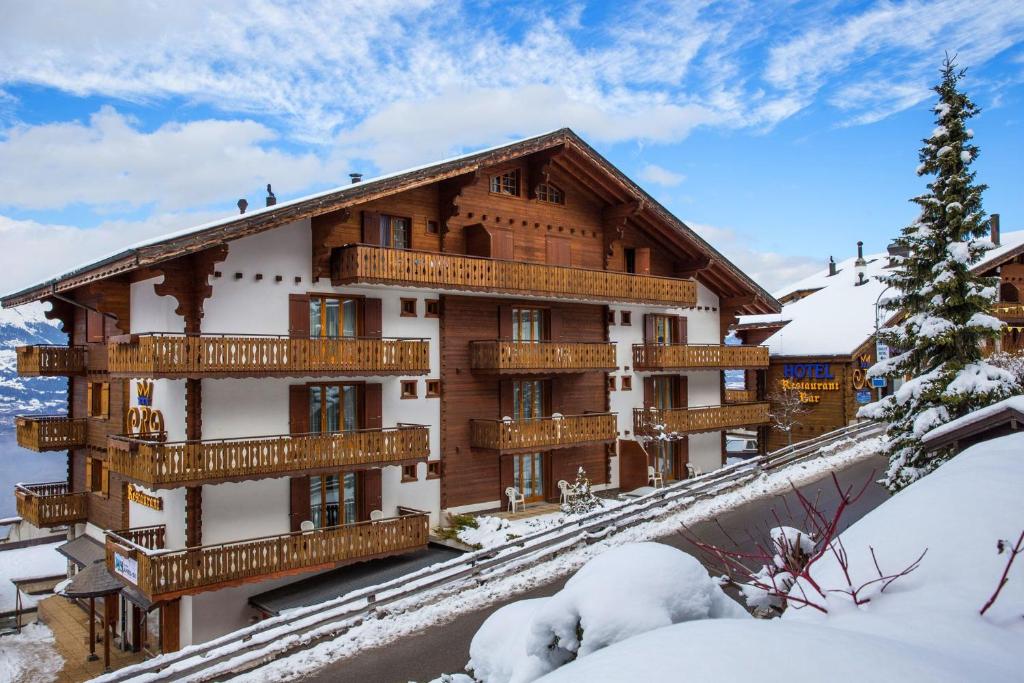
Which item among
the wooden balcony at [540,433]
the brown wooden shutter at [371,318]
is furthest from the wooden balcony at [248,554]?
the brown wooden shutter at [371,318]

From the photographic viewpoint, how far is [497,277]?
25.2 metres

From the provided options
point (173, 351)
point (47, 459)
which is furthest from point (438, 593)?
point (47, 459)

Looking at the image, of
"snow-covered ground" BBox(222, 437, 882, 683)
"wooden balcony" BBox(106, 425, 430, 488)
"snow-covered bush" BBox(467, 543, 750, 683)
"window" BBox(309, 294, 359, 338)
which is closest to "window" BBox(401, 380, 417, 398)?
"wooden balcony" BBox(106, 425, 430, 488)

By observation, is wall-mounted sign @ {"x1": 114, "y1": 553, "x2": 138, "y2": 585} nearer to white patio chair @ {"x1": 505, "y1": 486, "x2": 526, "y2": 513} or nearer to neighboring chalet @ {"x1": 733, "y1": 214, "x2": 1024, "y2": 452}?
white patio chair @ {"x1": 505, "y1": 486, "x2": 526, "y2": 513}

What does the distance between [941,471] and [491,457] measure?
16450mm

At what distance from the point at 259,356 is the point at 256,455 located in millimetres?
2469

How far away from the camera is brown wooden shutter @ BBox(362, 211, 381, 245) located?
23.7 meters

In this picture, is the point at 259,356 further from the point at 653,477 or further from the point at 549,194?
the point at 653,477

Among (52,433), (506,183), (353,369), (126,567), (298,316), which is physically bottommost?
(126,567)

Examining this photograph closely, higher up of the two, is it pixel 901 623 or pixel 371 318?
pixel 371 318

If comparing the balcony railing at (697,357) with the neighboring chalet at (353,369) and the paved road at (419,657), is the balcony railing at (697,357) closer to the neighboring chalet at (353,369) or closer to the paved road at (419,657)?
the neighboring chalet at (353,369)

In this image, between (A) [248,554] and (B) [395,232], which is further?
(B) [395,232]

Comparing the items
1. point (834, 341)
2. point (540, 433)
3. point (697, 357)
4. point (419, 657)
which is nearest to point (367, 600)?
point (419, 657)

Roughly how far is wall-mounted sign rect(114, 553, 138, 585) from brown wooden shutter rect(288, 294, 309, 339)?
687 centimetres
